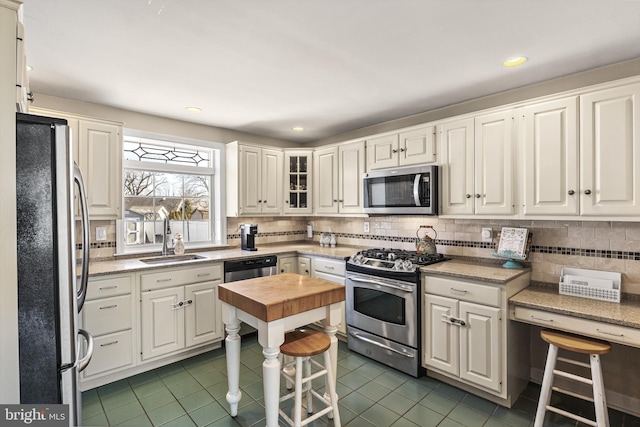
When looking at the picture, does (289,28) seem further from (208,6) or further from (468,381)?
(468,381)

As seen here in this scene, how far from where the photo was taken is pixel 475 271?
2.49 meters

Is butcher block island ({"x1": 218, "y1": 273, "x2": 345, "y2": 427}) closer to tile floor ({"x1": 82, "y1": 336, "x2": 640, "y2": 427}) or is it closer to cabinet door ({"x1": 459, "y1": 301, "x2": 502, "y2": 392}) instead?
tile floor ({"x1": 82, "y1": 336, "x2": 640, "y2": 427})

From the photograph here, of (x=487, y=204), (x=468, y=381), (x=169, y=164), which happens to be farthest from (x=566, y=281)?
(x=169, y=164)

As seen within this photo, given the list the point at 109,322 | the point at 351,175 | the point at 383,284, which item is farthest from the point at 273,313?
the point at 351,175

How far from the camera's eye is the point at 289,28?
1828mm

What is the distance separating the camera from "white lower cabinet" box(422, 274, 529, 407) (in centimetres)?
224

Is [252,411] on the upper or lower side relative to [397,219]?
lower

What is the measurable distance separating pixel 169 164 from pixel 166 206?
49 cm

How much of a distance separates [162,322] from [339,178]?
7.98 feet

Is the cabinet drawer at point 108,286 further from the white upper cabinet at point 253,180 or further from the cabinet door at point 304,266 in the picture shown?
the cabinet door at point 304,266

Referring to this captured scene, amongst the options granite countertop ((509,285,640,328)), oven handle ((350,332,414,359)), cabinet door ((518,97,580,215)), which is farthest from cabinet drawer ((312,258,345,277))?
cabinet door ((518,97,580,215))

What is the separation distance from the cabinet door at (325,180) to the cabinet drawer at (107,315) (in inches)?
92.4

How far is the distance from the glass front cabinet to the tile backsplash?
16.8 inches

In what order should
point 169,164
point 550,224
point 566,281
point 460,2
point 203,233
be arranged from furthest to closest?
1. point 203,233
2. point 169,164
3. point 550,224
4. point 566,281
5. point 460,2
